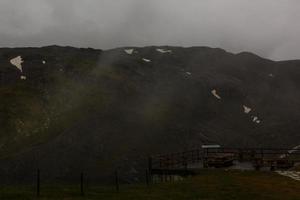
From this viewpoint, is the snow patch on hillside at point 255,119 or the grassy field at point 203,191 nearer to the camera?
the grassy field at point 203,191

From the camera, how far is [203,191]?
97.1 ft

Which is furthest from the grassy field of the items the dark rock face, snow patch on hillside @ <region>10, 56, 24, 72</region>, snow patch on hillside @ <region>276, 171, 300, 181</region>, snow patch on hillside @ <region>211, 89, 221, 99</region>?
snow patch on hillside @ <region>10, 56, 24, 72</region>

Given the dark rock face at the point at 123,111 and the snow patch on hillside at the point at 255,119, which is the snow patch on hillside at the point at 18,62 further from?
the snow patch on hillside at the point at 255,119

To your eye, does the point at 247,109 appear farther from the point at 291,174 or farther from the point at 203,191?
the point at 203,191

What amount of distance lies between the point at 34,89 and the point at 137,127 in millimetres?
46992

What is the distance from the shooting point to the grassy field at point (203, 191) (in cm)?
2723

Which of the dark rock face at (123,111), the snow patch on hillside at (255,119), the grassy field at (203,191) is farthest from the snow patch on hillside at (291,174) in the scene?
the snow patch on hillside at (255,119)

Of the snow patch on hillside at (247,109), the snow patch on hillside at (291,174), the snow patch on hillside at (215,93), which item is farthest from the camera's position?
the snow patch on hillside at (215,93)

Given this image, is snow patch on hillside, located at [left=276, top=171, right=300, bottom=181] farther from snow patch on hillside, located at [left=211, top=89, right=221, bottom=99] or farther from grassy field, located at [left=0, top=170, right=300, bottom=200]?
snow patch on hillside, located at [left=211, top=89, right=221, bottom=99]

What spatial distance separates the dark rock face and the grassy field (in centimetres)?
4963

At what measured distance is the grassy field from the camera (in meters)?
27.2

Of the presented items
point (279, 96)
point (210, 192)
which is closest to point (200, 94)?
point (279, 96)

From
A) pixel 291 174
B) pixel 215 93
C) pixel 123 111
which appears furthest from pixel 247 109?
pixel 291 174

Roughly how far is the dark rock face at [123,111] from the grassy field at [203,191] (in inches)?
1954
